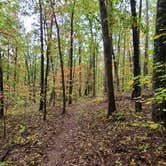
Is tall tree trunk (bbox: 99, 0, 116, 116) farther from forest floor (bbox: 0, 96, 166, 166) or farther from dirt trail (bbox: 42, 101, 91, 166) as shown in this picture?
dirt trail (bbox: 42, 101, 91, 166)

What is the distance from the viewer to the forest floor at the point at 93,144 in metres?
5.95

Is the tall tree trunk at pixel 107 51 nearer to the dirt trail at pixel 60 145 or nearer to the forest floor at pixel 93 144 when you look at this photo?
the forest floor at pixel 93 144

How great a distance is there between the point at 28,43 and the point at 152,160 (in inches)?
1244

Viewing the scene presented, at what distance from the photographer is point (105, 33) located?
33.0 ft

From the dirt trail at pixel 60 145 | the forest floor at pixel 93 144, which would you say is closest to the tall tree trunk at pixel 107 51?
the forest floor at pixel 93 144

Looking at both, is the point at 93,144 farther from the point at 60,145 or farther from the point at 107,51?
the point at 107,51

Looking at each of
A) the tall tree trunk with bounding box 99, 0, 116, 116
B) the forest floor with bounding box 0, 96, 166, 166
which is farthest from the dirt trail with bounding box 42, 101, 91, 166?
the tall tree trunk with bounding box 99, 0, 116, 116

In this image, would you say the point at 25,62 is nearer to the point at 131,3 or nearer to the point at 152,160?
the point at 131,3

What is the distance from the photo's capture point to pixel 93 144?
7691mm

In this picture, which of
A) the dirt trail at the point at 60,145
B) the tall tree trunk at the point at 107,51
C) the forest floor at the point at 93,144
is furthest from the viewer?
the tall tree trunk at the point at 107,51

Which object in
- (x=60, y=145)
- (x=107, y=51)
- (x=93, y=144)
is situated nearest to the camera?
(x=93, y=144)

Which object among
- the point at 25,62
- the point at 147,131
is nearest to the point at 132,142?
the point at 147,131

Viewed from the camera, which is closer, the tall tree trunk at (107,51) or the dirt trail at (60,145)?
the dirt trail at (60,145)

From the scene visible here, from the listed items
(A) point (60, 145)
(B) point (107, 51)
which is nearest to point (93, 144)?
(A) point (60, 145)
